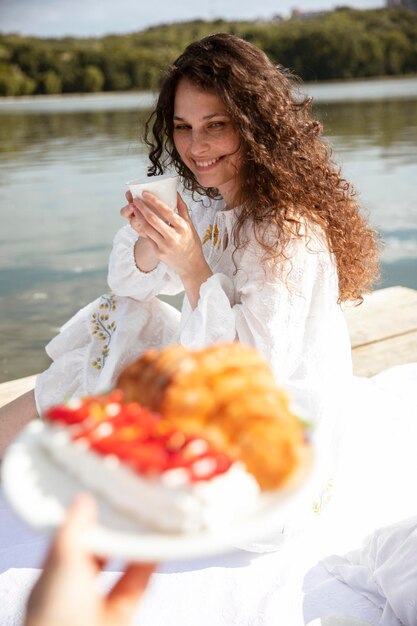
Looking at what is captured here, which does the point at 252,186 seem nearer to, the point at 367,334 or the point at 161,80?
the point at 161,80

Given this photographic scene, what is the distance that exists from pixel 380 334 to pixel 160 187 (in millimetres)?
2426

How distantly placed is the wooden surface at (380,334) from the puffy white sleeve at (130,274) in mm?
1161

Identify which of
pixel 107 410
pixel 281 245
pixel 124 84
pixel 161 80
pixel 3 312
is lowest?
pixel 124 84

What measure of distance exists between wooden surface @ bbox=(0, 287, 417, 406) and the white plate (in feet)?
8.90

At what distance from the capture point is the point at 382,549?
2037mm

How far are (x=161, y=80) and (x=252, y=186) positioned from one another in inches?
21.6

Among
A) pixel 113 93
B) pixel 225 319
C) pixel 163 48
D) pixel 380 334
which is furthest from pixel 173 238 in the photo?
pixel 113 93

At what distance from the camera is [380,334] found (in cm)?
422

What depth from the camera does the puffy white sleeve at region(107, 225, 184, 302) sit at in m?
2.64

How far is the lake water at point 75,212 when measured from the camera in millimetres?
6164

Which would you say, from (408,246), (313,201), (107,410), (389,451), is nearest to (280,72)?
(313,201)

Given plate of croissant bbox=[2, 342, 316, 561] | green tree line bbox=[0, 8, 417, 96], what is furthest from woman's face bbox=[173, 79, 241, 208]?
green tree line bbox=[0, 8, 417, 96]

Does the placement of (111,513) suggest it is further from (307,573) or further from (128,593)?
(307,573)

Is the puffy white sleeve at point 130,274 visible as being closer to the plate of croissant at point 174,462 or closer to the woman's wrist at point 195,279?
the woman's wrist at point 195,279
